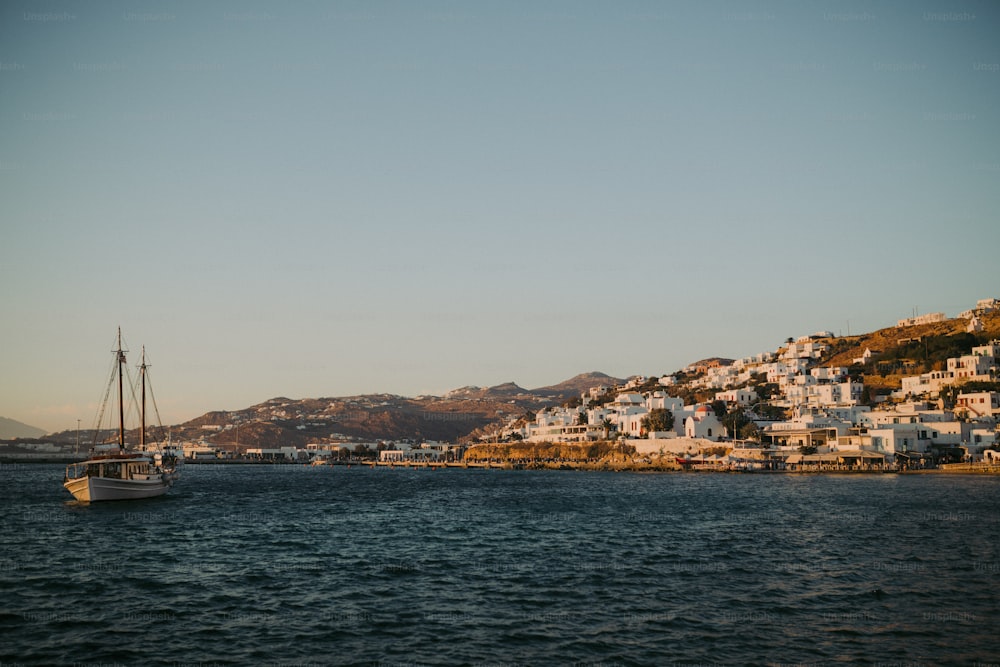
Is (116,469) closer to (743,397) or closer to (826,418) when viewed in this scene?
(826,418)

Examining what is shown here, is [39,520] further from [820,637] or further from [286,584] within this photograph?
[820,637]

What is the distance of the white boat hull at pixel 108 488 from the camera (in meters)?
59.6

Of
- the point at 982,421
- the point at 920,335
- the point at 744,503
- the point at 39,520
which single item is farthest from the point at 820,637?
the point at 920,335

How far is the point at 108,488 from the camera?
61.0 m

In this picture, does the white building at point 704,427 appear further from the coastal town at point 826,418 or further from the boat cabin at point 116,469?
the boat cabin at point 116,469

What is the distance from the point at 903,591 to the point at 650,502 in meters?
35.7

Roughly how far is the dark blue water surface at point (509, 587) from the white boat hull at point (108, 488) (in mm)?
6456

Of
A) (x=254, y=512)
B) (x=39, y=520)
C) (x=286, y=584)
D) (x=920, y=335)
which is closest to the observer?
(x=286, y=584)

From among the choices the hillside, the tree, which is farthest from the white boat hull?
the hillside

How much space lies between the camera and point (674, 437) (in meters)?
139

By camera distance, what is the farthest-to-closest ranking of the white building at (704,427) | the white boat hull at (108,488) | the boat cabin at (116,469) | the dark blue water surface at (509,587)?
1. the white building at (704,427)
2. the boat cabin at (116,469)
3. the white boat hull at (108,488)
4. the dark blue water surface at (509,587)

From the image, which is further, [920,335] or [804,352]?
[804,352]

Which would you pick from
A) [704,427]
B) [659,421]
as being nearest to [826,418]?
[704,427]

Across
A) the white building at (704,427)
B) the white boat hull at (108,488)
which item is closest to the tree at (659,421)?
the white building at (704,427)
